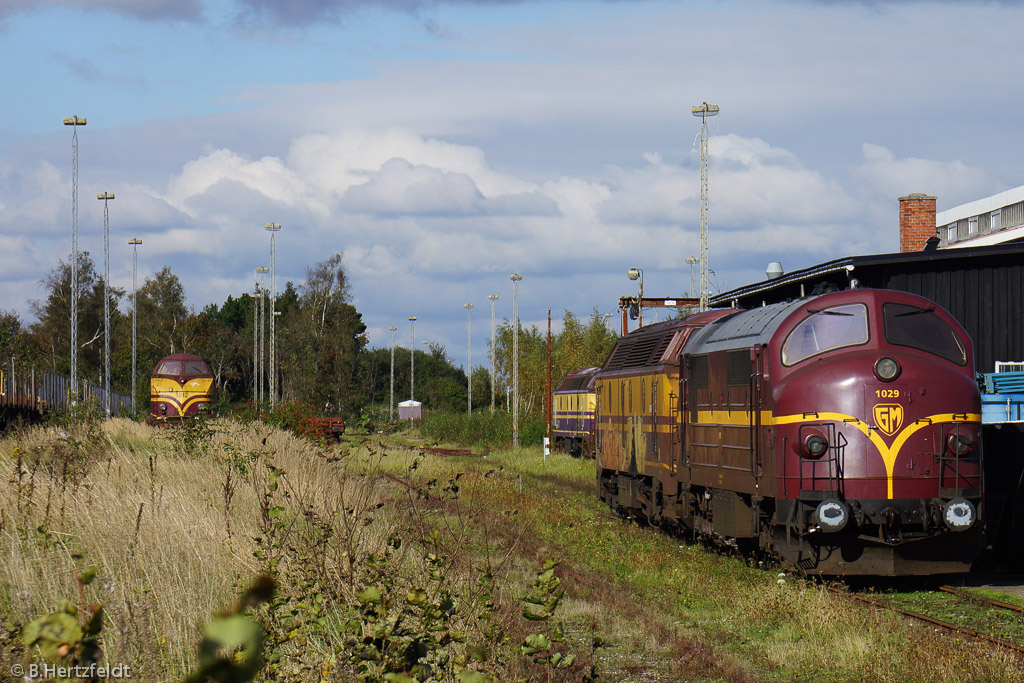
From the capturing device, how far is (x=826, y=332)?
12844mm

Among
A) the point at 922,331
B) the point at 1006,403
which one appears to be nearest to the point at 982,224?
the point at 1006,403

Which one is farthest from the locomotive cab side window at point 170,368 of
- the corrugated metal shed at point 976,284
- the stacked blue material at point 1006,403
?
the stacked blue material at point 1006,403

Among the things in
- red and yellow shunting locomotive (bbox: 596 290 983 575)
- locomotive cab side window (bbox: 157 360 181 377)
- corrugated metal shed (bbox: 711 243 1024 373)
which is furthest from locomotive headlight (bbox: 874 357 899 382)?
locomotive cab side window (bbox: 157 360 181 377)

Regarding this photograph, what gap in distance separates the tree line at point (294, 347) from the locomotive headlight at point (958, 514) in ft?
101

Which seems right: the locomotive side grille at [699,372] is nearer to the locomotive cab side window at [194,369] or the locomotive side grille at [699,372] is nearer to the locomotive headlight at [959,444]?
the locomotive headlight at [959,444]

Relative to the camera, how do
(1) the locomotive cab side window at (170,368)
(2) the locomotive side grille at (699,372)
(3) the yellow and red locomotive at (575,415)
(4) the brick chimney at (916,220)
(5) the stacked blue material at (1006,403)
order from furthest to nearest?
(1) the locomotive cab side window at (170,368)
(3) the yellow and red locomotive at (575,415)
(4) the brick chimney at (916,220)
(2) the locomotive side grille at (699,372)
(5) the stacked blue material at (1006,403)

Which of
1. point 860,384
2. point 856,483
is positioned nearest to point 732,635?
point 856,483

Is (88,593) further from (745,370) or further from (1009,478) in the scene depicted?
(1009,478)

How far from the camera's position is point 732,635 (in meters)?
10.6

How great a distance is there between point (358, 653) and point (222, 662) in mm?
3881

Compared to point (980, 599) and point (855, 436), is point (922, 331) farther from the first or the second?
point (980, 599)

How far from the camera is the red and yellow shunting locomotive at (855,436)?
39.5ft

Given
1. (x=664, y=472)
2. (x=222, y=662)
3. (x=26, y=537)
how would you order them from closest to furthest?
(x=222, y=662), (x=26, y=537), (x=664, y=472)

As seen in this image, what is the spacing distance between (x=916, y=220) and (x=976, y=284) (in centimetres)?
912
